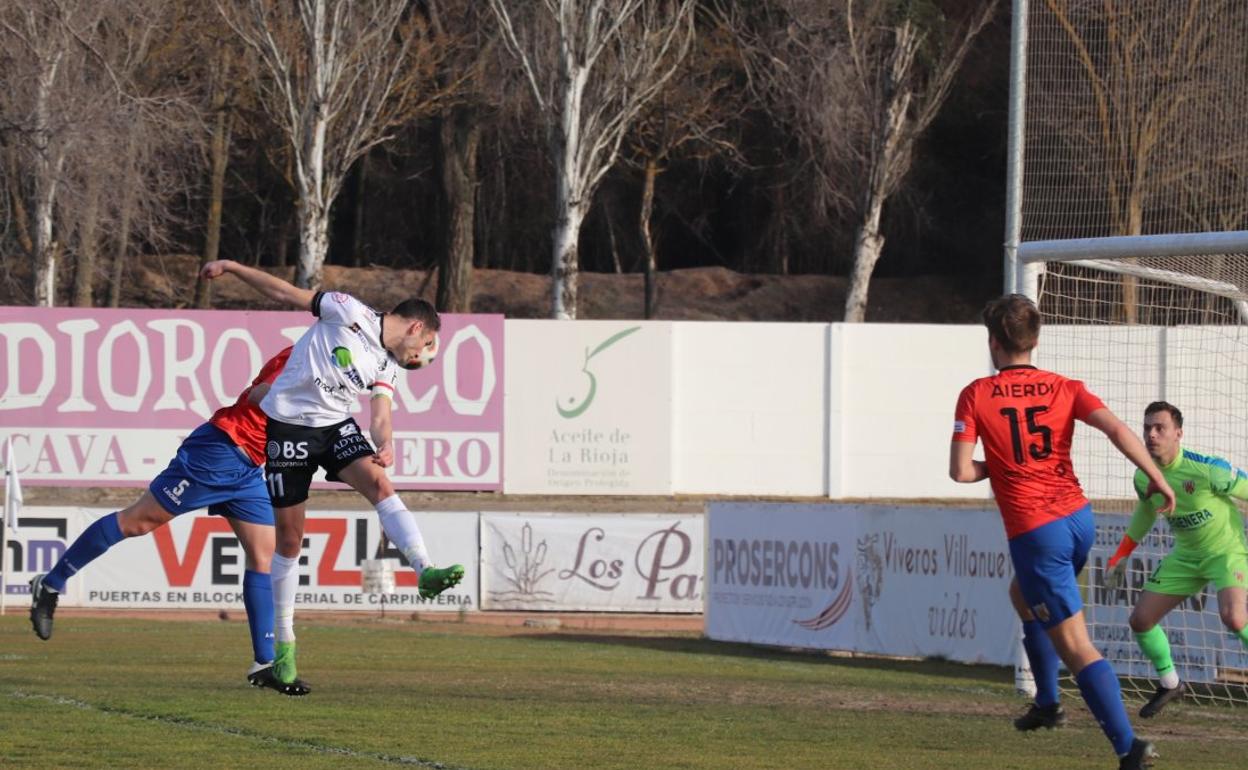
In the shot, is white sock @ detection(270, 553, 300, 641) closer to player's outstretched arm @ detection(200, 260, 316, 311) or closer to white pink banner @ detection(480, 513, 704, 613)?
player's outstretched arm @ detection(200, 260, 316, 311)

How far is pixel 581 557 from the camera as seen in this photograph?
24250mm

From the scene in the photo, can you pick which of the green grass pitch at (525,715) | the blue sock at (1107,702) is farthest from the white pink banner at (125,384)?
the blue sock at (1107,702)

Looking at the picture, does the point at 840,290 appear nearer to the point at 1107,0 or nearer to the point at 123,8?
the point at 123,8

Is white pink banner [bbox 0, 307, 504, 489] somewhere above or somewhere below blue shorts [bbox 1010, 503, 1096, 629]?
above

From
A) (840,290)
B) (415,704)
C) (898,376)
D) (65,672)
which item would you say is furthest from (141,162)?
(415,704)

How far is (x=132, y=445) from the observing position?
1122 inches

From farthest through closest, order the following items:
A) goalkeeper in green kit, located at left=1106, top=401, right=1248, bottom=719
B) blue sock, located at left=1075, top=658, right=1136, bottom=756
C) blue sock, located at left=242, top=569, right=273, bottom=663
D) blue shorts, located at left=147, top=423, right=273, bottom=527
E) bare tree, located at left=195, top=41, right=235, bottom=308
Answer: bare tree, located at left=195, top=41, right=235, bottom=308, goalkeeper in green kit, located at left=1106, top=401, right=1248, bottom=719, blue sock, located at left=242, top=569, right=273, bottom=663, blue shorts, located at left=147, top=423, right=273, bottom=527, blue sock, located at left=1075, top=658, right=1136, bottom=756

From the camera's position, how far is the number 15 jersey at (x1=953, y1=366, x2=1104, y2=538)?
8.26m

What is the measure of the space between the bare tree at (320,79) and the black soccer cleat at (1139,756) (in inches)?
1143

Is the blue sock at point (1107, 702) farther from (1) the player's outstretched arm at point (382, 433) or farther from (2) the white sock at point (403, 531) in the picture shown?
(1) the player's outstretched arm at point (382, 433)

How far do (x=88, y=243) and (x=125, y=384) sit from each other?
629 cm

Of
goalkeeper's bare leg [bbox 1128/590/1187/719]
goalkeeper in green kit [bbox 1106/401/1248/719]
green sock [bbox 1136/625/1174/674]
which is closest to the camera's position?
goalkeeper's bare leg [bbox 1128/590/1187/719]

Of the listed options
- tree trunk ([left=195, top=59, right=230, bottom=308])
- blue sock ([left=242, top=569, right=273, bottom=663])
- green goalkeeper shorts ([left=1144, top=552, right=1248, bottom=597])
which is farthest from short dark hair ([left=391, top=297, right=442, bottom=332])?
tree trunk ([left=195, top=59, right=230, bottom=308])

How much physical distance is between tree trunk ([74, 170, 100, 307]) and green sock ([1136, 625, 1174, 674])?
25.2 meters
